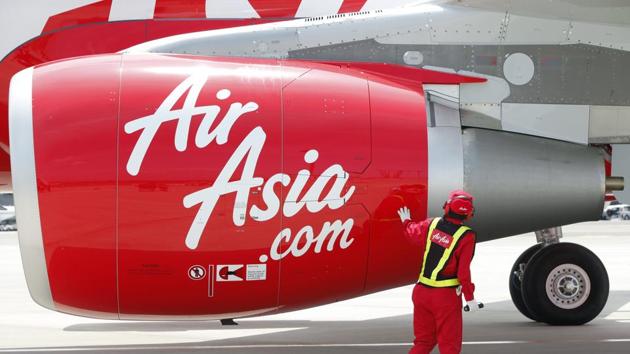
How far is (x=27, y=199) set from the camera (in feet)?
28.2

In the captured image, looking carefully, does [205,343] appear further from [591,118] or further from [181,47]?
[591,118]

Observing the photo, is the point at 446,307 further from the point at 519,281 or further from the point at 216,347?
the point at 519,281

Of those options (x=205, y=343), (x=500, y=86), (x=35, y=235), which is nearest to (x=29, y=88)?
(x=35, y=235)

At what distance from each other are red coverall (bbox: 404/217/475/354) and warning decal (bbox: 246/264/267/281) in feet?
4.31

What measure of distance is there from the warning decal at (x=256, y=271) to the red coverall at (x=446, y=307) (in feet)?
4.31

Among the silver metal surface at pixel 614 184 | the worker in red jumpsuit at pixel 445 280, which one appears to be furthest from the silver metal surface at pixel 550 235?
the worker in red jumpsuit at pixel 445 280

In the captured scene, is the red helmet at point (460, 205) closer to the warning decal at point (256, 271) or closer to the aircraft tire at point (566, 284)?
the warning decal at point (256, 271)

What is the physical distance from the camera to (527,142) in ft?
32.0

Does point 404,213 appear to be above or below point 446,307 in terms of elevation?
above

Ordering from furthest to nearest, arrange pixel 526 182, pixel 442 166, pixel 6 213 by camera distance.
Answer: pixel 6 213 < pixel 526 182 < pixel 442 166

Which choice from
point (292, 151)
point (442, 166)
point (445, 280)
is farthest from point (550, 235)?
point (292, 151)

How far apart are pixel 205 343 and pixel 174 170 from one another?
3130 mm

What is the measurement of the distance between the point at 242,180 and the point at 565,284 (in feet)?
15.8

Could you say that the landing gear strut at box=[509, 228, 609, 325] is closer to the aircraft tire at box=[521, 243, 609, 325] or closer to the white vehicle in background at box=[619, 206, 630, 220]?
the aircraft tire at box=[521, 243, 609, 325]
